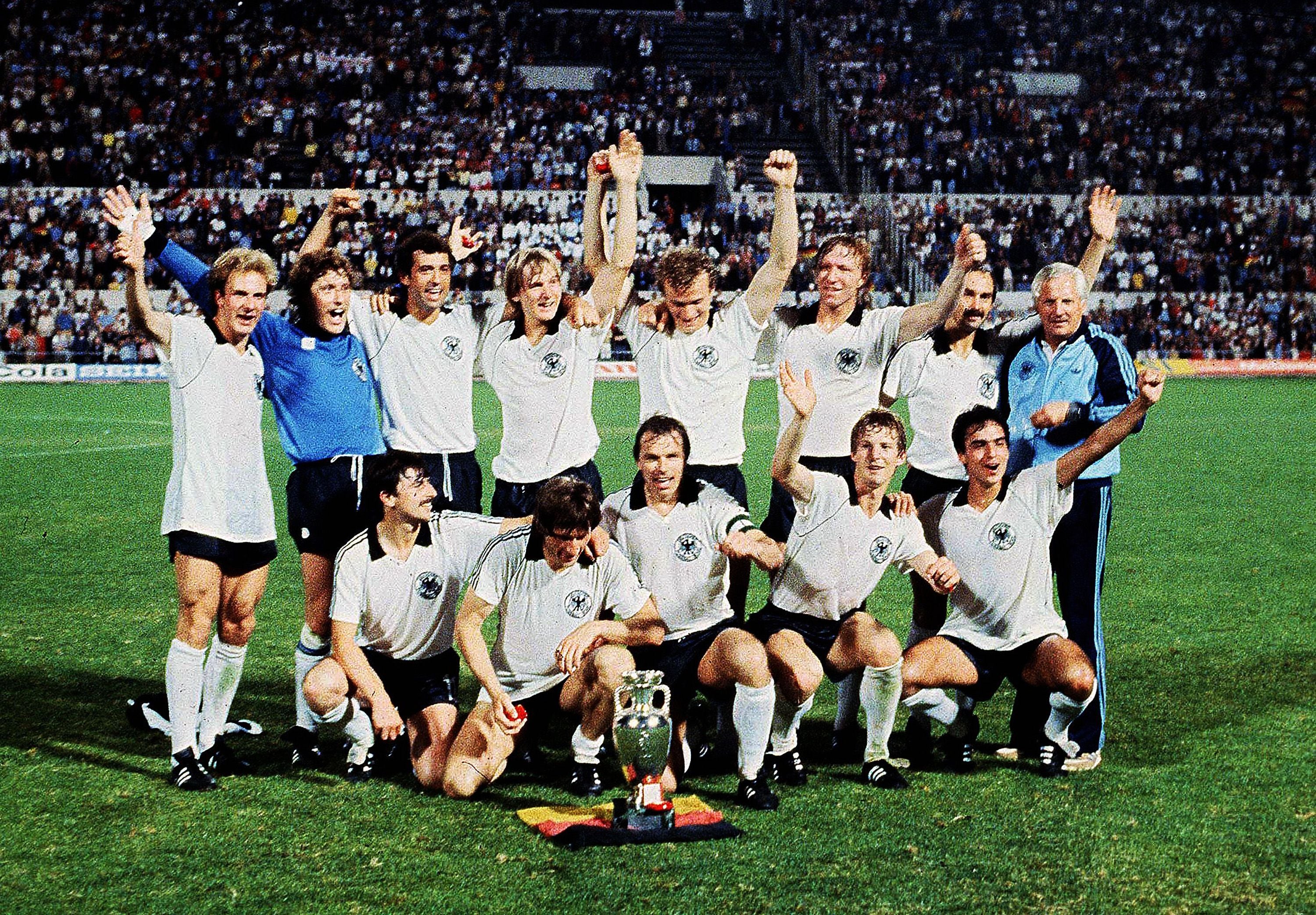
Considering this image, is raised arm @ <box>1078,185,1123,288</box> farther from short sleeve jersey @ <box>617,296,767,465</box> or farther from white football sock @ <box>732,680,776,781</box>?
white football sock @ <box>732,680,776,781</box>

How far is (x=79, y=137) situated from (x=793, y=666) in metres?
29.6

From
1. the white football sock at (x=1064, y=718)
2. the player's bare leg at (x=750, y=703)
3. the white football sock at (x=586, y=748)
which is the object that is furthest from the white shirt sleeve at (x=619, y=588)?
the white football sock at (x=1064, y=718)

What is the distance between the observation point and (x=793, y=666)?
5.17m

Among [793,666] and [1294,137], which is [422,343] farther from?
[1294,137]

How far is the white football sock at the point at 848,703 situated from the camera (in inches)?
222

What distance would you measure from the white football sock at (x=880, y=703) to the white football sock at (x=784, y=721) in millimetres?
236

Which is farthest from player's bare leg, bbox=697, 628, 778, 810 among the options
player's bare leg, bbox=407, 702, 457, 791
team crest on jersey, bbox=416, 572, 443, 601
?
team crest on jersey, bbox=416, 572, 443, 601

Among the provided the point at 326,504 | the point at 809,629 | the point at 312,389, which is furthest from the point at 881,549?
the point at 312,389

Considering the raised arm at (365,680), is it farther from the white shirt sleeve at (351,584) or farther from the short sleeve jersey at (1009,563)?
the short sleeve jersey at (1009,563)

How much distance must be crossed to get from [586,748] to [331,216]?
2.62 m

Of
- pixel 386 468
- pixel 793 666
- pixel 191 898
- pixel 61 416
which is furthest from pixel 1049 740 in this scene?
pixel 61 416

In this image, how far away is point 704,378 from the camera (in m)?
6.15

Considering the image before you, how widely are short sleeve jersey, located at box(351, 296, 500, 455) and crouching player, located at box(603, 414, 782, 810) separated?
37.1 inches

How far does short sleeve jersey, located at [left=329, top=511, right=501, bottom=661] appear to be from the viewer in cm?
545
